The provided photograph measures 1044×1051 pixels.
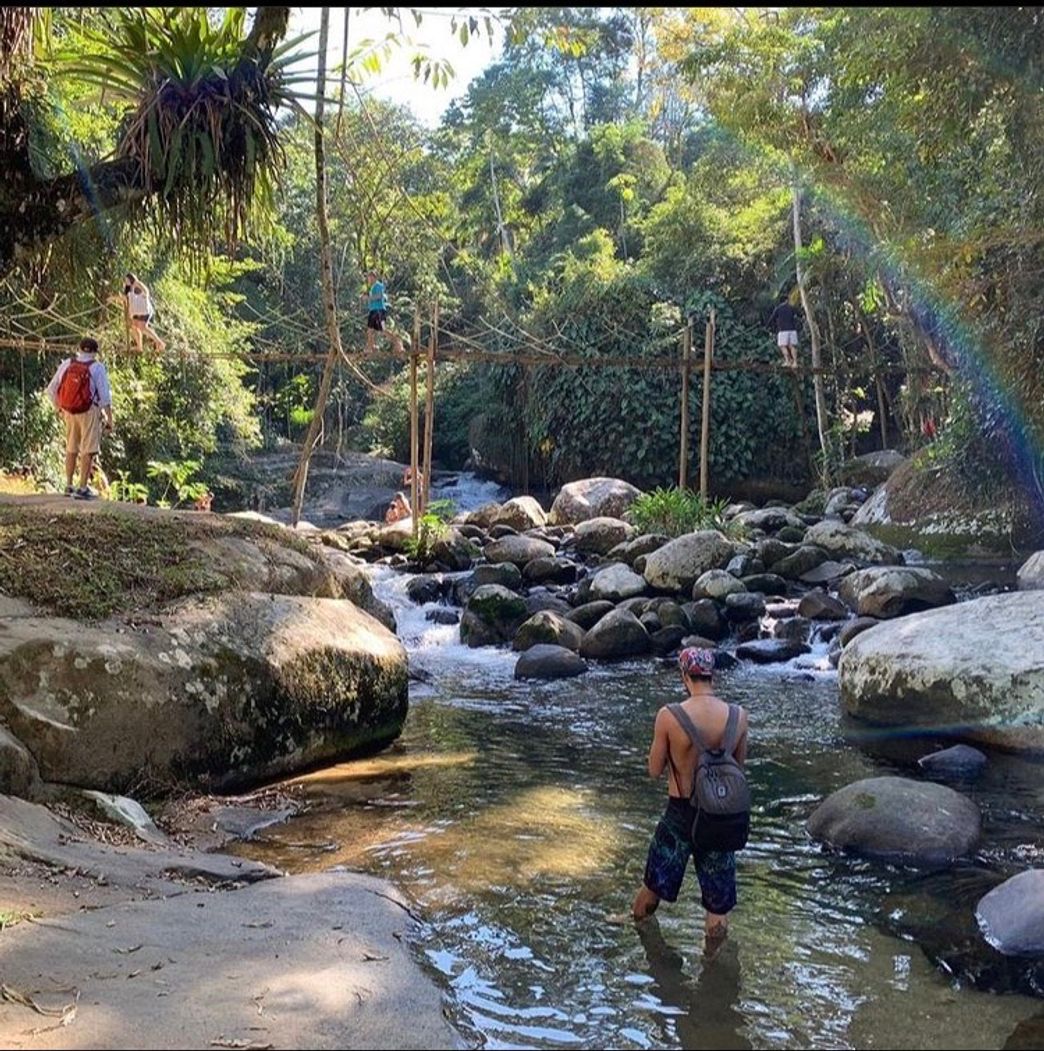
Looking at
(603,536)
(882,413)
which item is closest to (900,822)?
(603,536)

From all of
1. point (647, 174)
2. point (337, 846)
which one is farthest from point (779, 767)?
point (647, 174)

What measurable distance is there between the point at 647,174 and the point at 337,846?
28236 mm

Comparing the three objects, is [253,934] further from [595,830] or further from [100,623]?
[100,623]

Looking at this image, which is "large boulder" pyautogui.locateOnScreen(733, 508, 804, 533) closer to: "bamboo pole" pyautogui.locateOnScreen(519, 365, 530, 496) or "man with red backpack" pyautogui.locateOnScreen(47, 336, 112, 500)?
"bamboo pole" pyautogui.locateOnScreen(519, 365, 530, 496)

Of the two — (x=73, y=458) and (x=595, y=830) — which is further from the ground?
(x=73, y=458)

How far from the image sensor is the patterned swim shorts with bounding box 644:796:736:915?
4.75 m

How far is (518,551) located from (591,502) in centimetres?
417

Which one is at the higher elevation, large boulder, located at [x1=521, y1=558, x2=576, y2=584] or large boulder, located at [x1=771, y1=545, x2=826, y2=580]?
large boulder, located at [x1=771, y1=545, x2=826, y2=580]

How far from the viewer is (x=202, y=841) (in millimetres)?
5961

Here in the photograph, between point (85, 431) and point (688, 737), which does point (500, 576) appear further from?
point (688, 737)

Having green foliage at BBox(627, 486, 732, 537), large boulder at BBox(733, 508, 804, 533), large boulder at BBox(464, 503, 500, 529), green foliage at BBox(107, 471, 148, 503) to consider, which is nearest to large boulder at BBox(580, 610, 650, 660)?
green foliage at BBox(627, 486, 732, 537)

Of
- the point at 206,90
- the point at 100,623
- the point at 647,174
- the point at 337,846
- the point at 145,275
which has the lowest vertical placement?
the point at 337,846

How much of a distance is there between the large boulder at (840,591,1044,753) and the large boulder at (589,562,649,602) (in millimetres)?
4742

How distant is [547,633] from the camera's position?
1244 cm
